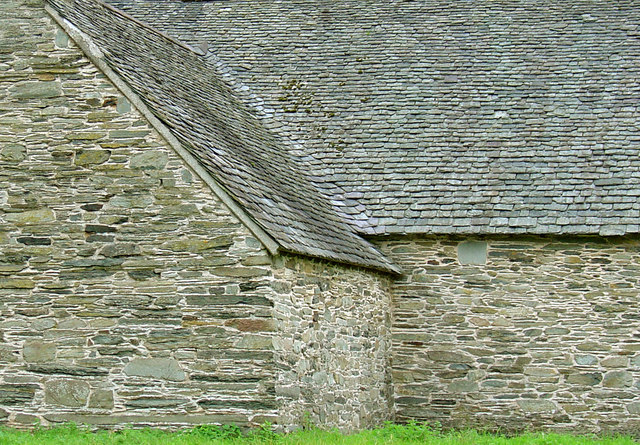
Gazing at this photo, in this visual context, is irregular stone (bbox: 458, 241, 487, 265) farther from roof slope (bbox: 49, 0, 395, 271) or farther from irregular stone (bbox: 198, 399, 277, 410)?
irregular stone (bbox: 198, 399, 277, 410)

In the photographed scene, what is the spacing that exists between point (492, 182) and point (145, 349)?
6003 mm

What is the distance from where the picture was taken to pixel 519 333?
12.4m

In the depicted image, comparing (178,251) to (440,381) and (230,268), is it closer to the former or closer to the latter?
(230,268)

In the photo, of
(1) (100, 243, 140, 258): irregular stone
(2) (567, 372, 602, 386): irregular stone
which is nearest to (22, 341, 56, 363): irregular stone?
(1) (100, 243, 140, 258): irregular stone

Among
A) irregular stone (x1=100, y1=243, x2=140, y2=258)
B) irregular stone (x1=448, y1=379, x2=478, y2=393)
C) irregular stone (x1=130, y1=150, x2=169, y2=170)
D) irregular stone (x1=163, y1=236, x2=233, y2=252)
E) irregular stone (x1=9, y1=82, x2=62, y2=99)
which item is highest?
irregular stone (x1=9, y1=82, x2=62, y2=99)

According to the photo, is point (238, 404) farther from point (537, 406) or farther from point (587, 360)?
point (587, 360)

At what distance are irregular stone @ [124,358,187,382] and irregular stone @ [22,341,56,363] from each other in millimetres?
873

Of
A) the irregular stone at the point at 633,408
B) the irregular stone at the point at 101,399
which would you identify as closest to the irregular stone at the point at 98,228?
the irregular stone at the point at 101,399

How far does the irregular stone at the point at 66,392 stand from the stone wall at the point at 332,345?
207 centimetres

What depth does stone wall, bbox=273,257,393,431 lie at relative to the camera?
9375 mm

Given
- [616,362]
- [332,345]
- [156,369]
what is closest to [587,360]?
[616,362]

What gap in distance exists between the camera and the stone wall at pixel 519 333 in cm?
1217

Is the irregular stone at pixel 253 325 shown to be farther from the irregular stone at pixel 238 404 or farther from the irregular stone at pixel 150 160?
the irregular stone at pixel 150 160

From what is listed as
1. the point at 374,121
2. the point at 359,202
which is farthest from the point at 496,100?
the point at 359,202
